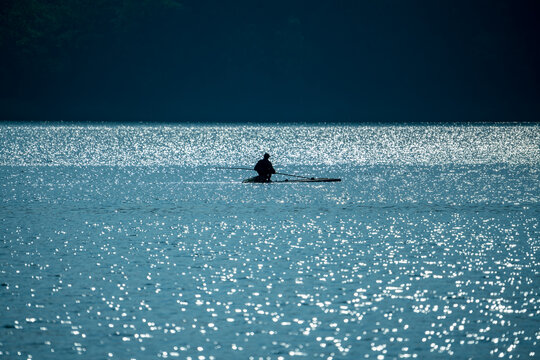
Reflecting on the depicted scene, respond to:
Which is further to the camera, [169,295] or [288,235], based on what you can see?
[288,235]

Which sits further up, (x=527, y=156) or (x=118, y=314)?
(x=527, y=156)

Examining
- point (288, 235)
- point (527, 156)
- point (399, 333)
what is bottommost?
point (399, 333)

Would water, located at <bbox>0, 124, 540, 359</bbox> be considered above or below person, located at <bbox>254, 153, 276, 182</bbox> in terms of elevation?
below

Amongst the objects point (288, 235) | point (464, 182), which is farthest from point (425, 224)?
point (464, 182)

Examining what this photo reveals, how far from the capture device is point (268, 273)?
2473 cm

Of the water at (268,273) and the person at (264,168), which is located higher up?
the person at (264,168)

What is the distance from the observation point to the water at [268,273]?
58.6 feet

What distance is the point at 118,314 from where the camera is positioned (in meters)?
20.0

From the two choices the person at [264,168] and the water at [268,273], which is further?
the person at [264,168]

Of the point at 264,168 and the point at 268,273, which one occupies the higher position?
the point at 264,168

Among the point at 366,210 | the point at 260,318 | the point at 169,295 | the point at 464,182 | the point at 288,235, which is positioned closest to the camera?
the point at 260,318

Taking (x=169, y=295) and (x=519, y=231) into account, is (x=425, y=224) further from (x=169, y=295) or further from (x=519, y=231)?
(x=169, y=295)

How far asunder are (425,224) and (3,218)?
15.0m

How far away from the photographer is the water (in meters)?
17.9
